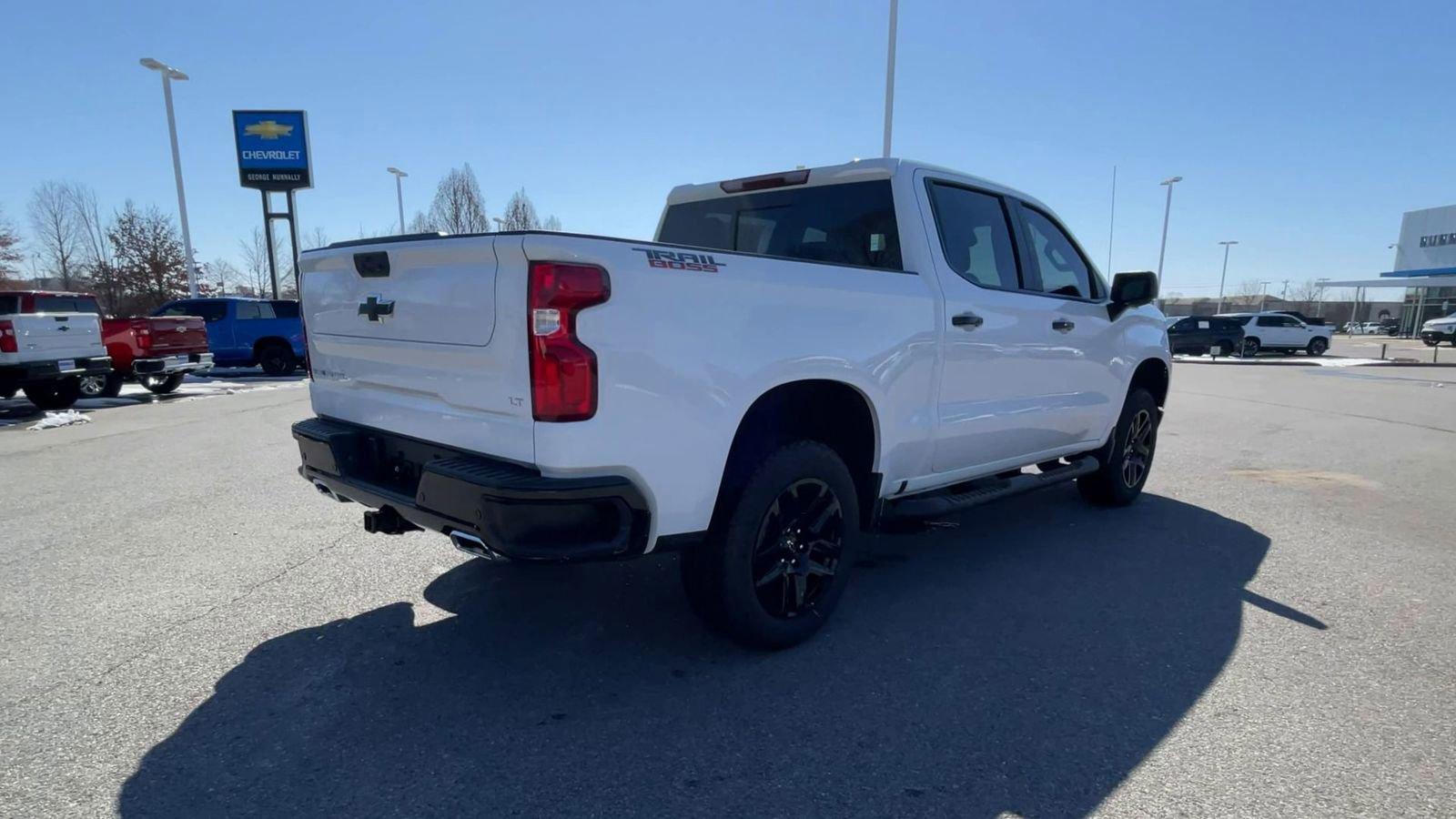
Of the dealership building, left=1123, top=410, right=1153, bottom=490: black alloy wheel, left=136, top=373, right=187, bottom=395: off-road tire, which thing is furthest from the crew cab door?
the dealership building

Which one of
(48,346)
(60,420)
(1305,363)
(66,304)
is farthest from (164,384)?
(1305,363)

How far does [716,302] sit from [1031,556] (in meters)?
2.94

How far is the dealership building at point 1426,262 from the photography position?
163 feet

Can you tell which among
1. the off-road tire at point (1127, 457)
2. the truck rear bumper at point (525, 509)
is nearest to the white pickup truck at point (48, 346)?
the truck rear bumper at point (525, 509)

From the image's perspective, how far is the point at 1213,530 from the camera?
5.14 m

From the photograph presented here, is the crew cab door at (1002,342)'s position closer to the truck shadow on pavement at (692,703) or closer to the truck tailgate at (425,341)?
the truck shadow on pavement at (692,703)

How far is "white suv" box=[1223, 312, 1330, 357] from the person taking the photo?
29125 mm

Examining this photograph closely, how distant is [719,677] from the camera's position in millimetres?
2990

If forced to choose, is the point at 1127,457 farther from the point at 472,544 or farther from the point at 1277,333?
the point at 1277,333

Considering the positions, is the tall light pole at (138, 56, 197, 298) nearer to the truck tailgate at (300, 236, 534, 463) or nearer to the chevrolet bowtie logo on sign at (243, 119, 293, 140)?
the chevrolet bowtie logo on sign at (243, 119, 293, 140)

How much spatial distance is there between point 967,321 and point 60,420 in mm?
11900

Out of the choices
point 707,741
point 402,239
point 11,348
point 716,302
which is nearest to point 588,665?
point 707,741

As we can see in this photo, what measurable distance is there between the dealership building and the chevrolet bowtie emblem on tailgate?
61.0 m

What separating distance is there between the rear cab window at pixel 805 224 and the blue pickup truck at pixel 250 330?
17.1m
